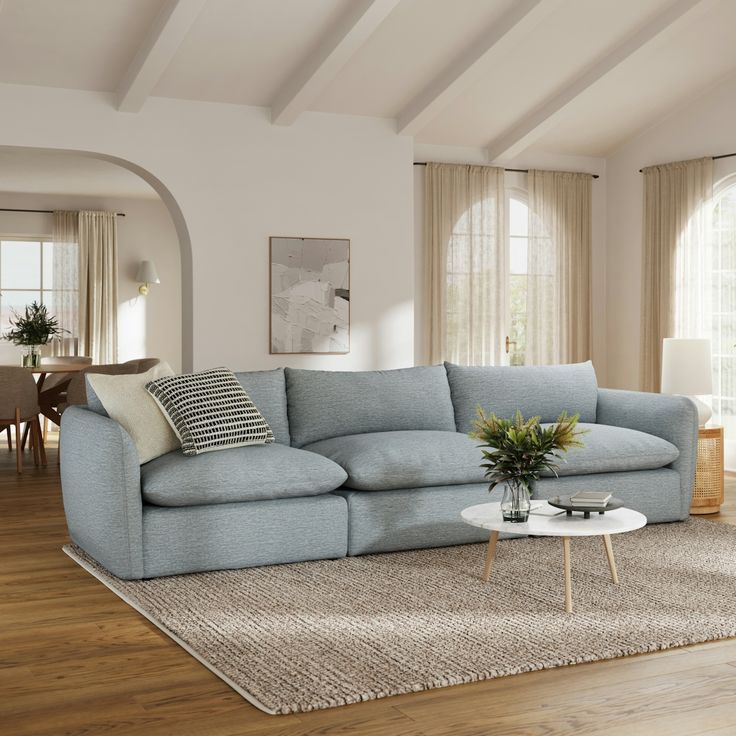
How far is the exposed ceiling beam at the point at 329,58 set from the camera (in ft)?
17.6

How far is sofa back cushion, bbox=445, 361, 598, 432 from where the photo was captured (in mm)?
5328

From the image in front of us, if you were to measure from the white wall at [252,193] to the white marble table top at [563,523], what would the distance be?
312 cm

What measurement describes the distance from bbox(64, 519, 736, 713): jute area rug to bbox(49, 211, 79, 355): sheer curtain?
5944mm

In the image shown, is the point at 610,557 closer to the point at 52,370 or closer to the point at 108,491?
the point at 108,491

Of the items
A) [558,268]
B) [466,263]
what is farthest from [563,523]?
[558,268]

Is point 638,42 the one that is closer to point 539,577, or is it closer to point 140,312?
point 539,577

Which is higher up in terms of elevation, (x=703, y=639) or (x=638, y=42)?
(x=638, y=42)

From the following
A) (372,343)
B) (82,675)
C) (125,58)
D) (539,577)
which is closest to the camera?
(82,675)

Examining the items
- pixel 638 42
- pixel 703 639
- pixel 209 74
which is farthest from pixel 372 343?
pixel 703 639

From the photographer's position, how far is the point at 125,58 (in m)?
5.76

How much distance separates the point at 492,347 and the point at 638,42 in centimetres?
253

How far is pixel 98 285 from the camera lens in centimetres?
1012

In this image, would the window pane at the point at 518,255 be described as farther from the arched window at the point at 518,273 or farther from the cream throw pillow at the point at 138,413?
the cream throw pillow at the point at 138,413

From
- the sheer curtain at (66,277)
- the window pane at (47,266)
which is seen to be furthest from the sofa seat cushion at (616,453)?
the window pane at (47,266)
